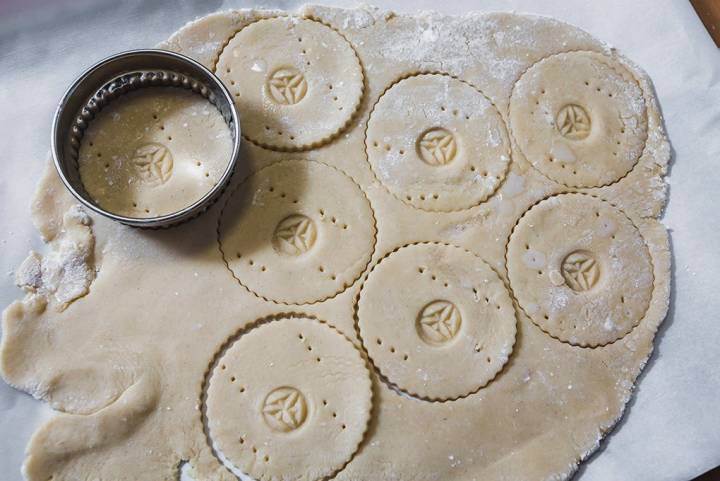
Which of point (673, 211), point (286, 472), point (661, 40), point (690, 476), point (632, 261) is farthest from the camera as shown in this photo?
point (661, 40)

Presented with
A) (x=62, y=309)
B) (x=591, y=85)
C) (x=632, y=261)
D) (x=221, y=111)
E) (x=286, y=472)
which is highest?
(x=591, y=85)

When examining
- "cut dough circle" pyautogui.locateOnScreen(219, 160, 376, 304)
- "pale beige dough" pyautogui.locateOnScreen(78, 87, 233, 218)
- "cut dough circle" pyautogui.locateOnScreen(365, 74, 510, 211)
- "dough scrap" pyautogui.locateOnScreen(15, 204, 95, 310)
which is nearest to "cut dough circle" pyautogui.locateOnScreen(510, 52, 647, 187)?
"cut dough circle" pyautogui.locateOnScreen(365, 74, 510, 211)

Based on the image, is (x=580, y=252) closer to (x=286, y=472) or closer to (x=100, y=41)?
(x=286, y=472)

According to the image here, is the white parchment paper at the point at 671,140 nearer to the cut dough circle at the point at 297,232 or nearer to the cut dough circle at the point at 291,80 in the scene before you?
the cut dough circle at the point at 291,80

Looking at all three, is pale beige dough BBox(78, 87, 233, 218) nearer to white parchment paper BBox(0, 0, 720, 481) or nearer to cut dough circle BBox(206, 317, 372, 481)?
white parchment paper BBox(0, 0, 720, 481)

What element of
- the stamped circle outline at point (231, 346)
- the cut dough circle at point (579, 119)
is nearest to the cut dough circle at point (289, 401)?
the stamped circle outline at point (231, 346)

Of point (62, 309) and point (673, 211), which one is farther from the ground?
point (673, 211)

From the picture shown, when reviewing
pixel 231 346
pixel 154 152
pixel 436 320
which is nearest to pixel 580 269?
pixel 436 320

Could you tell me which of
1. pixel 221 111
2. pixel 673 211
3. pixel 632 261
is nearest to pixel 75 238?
pixel 221 111
